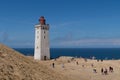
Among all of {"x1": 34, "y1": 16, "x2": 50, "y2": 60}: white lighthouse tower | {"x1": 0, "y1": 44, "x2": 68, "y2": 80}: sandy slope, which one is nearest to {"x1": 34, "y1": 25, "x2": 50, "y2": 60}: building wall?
{"x1": 34, "y1": 16, "x2": 50, "y2": 60}: white lighthouse tower

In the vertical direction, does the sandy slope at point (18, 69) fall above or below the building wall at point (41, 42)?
below

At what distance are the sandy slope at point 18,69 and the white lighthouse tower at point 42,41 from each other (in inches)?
1884

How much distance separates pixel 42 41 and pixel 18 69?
52365mm

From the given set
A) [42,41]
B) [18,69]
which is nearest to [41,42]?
[42,41]

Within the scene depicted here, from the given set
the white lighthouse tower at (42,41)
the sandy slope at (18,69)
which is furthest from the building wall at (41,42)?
the sandy slope at (18,69)

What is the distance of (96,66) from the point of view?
214 feet

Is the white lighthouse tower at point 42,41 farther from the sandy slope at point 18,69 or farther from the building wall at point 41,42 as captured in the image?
the sandy slope at point 18,69

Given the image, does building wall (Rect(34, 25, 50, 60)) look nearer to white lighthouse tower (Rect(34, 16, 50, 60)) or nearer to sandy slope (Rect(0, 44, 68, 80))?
white lighthouse tower (Rect(34, 16, 50, 60))

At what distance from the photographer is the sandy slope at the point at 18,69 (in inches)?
846

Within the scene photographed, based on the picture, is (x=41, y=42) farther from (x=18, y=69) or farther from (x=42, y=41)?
(x=18, y=69)

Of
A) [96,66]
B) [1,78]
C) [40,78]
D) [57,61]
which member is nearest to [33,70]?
[40,78]

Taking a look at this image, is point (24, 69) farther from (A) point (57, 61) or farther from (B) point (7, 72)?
(A) point (57, 61)

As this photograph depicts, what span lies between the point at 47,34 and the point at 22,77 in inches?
2147

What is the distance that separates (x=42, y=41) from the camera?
75.2 meters
